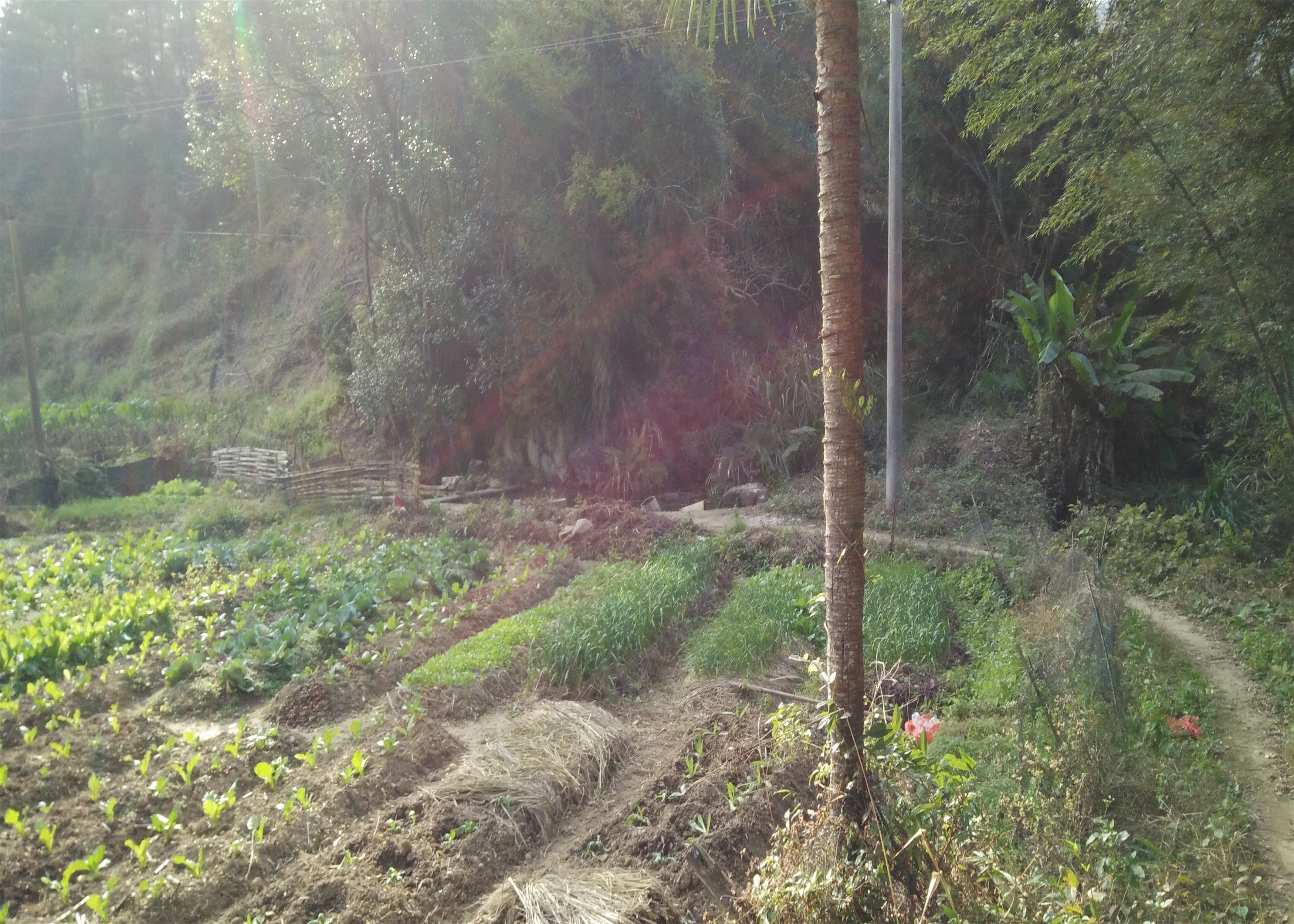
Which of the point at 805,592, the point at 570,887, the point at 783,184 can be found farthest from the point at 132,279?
Result: the point at 570,887

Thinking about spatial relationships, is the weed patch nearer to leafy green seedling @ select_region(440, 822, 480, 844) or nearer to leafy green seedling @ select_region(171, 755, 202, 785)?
leafy green seedling @ select_region(440, 822, 480, 844)

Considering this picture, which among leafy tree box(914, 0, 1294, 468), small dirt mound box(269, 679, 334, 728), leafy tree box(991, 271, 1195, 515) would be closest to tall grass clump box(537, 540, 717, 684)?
small dirt mound box(269, 679, 334, 728)

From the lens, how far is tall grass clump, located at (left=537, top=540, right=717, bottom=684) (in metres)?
7.28

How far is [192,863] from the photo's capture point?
4.45 m

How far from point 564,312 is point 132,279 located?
29.7 meters

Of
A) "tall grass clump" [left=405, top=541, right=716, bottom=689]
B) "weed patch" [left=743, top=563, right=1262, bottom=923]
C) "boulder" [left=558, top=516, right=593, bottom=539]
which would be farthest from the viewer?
"boulder" [left=558, top=516, right=593, bottom=539]

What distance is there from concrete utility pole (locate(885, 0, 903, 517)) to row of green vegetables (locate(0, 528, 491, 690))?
17.3 ft

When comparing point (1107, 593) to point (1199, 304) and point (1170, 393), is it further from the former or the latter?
point (1170, 393)

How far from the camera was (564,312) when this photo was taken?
16.8 metres

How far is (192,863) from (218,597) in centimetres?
627

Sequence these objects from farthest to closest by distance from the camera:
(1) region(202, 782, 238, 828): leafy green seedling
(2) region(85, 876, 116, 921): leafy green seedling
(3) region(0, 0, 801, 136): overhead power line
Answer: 1. (3) region(0, 0, 801, 136): overhead power line
2. (1) region(202, 782, 238, 828): leafy green seedling
3. (2) region(85, 876, 116, 921): leafy green seedling

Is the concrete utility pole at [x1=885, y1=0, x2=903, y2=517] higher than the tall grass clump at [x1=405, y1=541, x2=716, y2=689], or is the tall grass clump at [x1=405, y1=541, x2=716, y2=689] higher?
the concrete utility pole at [x1=885, y1=0, x2=903, y2=517]

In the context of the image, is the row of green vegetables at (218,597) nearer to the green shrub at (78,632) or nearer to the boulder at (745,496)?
the green shrub at (78,632)

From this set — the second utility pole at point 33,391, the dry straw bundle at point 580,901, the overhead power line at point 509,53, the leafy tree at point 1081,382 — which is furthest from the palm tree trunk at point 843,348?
the second utility pole at point 33,391
